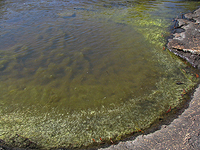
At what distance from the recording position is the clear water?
2.45 m

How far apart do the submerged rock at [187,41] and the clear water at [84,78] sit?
0.28 m

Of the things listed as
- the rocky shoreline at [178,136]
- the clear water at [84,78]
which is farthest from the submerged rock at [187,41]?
the rocky shoreline at [178,136]

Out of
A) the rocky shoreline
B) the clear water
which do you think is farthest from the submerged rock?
the rocky shoreline

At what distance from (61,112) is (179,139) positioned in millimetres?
Result: 1949

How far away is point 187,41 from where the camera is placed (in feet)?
14.5

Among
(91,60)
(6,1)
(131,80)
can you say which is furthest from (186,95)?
(6,1)

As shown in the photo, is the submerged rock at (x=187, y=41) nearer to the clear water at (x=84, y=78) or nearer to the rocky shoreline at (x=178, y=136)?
the clear water at (x=84, y=78)

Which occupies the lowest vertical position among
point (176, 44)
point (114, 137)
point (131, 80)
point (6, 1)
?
point (114, 137)

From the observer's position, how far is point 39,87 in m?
3.17

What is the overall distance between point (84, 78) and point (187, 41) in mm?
3370

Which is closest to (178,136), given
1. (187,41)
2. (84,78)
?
(84,78)

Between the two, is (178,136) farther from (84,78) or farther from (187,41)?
(187,41)

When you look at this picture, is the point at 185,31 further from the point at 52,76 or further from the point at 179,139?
the point at 52,76

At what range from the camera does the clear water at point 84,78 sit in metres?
2.45
